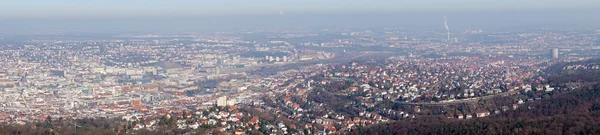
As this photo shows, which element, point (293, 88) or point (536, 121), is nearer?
point (536, 121)

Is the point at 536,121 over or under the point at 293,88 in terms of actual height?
over

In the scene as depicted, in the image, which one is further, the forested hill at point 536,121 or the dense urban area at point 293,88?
the dense urban area at point 293,88

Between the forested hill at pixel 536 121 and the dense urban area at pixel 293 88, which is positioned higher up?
the forested hill at pixel 536 121

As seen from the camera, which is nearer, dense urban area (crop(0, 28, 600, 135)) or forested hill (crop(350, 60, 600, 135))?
forested hill (crop(350, 60, 600, 135))

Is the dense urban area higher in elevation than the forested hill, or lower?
lower
